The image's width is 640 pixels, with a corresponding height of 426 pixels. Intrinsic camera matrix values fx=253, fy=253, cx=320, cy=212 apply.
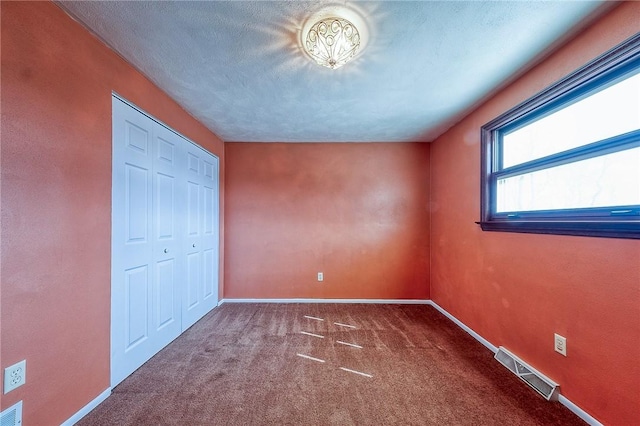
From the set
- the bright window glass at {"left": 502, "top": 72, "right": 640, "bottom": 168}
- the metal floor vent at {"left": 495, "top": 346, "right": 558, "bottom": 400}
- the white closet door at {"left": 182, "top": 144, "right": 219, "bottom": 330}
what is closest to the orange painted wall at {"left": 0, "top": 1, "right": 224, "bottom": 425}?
the white closet door at {"left": 182, "top": 144, "right": 219, "bottom": 330}

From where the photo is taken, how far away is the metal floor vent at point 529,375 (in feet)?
5.64

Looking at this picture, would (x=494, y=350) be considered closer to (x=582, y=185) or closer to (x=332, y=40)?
(x=582, y=185)

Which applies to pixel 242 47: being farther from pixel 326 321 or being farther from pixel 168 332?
pixel 326 321

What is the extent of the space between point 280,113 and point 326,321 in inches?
97.1

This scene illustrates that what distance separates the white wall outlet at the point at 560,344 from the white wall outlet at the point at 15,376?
3094mm

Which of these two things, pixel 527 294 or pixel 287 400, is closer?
pixel 287 400

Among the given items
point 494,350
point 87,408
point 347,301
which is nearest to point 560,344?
point 494,350

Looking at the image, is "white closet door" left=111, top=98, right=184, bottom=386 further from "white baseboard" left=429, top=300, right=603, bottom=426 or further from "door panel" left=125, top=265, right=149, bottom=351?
"white baseboard" left=429, top=300, right=603, bottom=426

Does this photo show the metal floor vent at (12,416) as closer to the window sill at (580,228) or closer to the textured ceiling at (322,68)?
the textured ceiling at (322,68)

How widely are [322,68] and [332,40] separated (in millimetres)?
406

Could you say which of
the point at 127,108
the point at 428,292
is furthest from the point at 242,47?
the point at 428,292

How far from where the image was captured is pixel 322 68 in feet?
6.30

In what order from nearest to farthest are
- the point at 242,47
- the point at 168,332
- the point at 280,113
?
the point at 242,47 < the point at 168,332 < the point at 280,113

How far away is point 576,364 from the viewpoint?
159 centimetres
